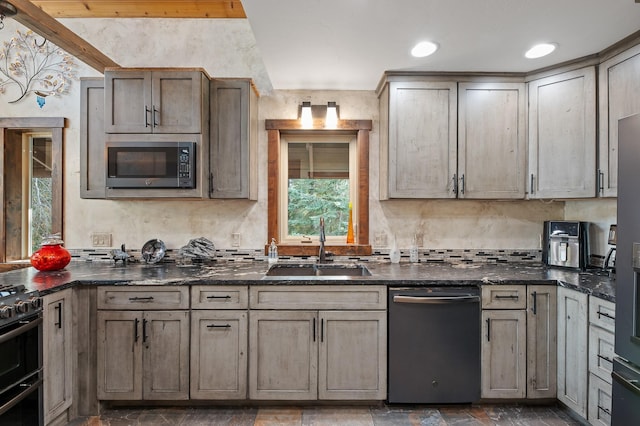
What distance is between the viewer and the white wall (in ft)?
9.44

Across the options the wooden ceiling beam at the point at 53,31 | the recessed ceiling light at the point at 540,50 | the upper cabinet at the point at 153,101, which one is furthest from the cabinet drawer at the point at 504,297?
the wooden ceiling beam at the point at 53,31

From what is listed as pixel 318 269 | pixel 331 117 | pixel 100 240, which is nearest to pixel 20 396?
pixel 100 240

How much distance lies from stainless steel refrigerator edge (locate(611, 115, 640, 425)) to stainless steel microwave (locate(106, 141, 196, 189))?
244cm

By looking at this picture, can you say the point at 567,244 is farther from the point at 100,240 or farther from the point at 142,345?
the point at 100,240

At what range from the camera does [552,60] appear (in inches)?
91.9

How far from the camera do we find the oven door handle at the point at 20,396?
155 cm

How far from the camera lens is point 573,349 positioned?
203 centimetres

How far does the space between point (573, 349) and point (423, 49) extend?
207cm

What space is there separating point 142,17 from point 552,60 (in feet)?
10.6

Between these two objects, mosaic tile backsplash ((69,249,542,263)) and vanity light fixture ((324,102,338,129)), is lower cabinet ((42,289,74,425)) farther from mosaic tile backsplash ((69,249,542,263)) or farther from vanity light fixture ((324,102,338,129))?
vanity light fixture ((324,102,338,129))

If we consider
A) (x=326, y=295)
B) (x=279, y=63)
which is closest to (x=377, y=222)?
(x=326, y=295)

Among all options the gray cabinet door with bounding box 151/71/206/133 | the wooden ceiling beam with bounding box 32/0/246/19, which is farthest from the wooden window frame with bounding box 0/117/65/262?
the gray cabinet door with bounding box 151/71/206/133

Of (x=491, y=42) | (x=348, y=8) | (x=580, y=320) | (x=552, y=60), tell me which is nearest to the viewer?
(x=348, y=8)

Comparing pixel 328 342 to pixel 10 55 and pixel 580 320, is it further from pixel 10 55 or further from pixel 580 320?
pixel 10 55
